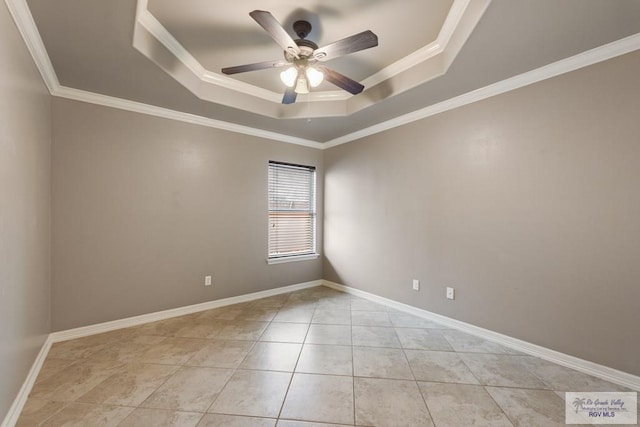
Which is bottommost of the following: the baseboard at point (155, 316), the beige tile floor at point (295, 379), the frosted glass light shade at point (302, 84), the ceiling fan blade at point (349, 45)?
the beige tile floor at point (295, 379)

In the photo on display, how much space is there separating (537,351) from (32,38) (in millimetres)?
4616

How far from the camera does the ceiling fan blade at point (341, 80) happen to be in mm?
2121

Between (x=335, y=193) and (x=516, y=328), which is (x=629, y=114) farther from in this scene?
(x=335, y=193)

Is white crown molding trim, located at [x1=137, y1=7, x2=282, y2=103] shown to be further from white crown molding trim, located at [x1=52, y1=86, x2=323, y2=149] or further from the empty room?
white crown molding trim, located at [x1=52, y1=86, x2=323, y2=149]

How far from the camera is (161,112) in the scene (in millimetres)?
3033

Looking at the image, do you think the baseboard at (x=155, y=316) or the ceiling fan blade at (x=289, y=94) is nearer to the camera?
the ceiling fan blade at (x=289, y=94)

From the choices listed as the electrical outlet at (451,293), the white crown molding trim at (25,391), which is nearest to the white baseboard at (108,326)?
the white crown molding trim at (25,391)

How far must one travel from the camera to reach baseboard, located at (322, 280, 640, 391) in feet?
6.14

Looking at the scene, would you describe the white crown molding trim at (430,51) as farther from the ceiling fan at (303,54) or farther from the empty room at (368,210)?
the ceiling fan at (303,54)

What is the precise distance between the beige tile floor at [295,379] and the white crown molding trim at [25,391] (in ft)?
0.12

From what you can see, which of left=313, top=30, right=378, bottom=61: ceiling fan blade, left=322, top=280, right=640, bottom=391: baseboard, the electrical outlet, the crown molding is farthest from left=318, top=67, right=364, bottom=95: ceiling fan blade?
left=322, top=280, right=640, bottom=391: baseboard

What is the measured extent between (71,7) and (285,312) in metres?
3.23

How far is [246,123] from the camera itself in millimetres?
3541

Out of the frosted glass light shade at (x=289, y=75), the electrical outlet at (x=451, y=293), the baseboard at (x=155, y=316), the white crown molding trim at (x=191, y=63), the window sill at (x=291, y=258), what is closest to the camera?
the white crown molding trim at (x=191, y=63)
